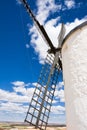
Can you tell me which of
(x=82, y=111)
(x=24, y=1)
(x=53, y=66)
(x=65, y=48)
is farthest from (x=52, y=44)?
(x=82, y=111)

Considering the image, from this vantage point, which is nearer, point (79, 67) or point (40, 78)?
point (79, 67)

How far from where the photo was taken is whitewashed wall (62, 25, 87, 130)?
20.9 feet

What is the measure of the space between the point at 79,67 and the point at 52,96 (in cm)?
564

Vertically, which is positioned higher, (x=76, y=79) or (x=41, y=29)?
(x=41, y=29)

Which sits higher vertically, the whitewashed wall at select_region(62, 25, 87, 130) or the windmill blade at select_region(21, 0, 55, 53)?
the windmill blade at select_region(21, 0, 55, 53)

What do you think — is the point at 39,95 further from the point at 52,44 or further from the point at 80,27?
the point at 80,27

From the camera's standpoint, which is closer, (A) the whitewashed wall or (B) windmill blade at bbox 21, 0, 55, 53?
(A) the whitewashed wall

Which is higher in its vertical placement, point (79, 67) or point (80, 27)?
point (80, 27)

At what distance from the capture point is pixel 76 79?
22.1 feet

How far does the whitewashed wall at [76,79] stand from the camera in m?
6.36

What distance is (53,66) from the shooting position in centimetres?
1238

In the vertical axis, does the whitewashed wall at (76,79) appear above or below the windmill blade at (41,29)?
below

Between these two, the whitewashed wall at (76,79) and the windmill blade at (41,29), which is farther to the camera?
the windmill blade at (41,29)

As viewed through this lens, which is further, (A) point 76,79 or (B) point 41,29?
(B) point 41,29
